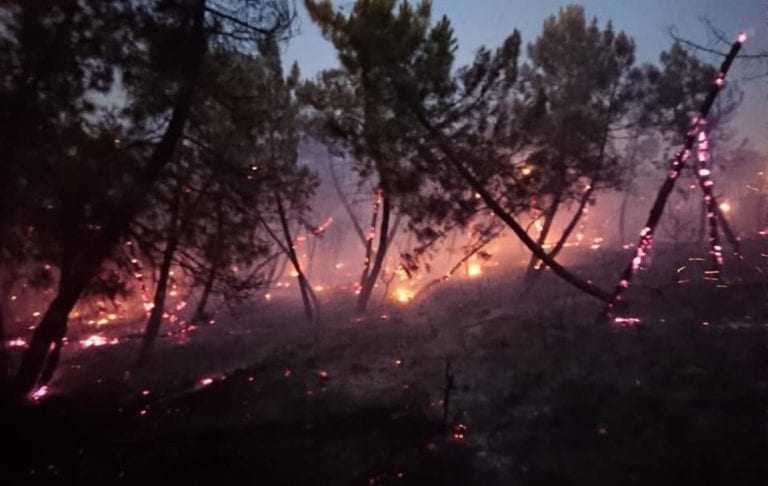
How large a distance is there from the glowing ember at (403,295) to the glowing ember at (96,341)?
12.3m

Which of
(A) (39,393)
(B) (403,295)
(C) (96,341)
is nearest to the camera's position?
(A) (39,393)

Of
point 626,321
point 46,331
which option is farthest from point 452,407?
point 46,331

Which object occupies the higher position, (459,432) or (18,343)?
(18,343)

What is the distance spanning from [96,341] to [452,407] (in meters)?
17.5

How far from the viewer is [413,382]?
11555mm

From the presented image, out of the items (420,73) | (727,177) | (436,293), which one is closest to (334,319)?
(436,293)

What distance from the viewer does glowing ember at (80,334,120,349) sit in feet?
66.8

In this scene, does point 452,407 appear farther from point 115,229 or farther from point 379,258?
point 379,258

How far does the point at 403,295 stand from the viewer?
26.9 metres

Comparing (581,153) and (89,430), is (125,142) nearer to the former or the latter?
(89,430)

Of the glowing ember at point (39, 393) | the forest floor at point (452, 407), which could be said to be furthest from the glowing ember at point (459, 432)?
the glowing ember at point (39, 393)

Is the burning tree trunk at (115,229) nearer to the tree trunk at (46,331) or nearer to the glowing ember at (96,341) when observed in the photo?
the tree trunk at (46,331)

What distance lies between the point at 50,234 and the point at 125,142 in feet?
7.60

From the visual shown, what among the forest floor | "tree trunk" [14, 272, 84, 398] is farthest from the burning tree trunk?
the forest floor
